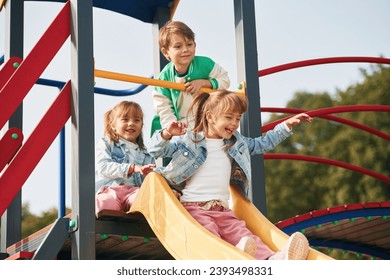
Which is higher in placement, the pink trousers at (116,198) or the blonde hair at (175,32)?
the blonde hair at (175,32)

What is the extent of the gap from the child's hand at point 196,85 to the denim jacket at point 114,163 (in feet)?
1.71

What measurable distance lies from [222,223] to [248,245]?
441mm

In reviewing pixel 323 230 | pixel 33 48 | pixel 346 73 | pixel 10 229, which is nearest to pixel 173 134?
pixel 33 48

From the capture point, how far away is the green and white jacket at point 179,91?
4746mm

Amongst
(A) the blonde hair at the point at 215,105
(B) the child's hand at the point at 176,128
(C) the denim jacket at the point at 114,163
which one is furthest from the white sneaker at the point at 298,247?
(C) the denim jacket at the point at 114,163

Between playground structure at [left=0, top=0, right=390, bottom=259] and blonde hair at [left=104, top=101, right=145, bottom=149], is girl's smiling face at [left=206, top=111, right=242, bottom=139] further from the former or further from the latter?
blonde hair at [left=104, top=101, right=145, bottom=149]

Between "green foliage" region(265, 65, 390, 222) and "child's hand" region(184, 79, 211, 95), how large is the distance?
17142 mm

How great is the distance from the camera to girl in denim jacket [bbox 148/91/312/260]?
3928mm

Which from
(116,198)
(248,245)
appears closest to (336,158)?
(116,198)

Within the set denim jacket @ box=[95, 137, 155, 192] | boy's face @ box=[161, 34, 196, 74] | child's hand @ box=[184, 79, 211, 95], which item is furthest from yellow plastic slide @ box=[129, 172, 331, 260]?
boy's face @ box=[161, 34, 196, 74]

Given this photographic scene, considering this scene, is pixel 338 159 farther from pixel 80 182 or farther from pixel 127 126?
pixel 80 182

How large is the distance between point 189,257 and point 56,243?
0.66 metres

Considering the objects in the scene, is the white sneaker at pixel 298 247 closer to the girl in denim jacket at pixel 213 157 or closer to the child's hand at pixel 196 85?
the girl in denim jacket at pixel 213 157
